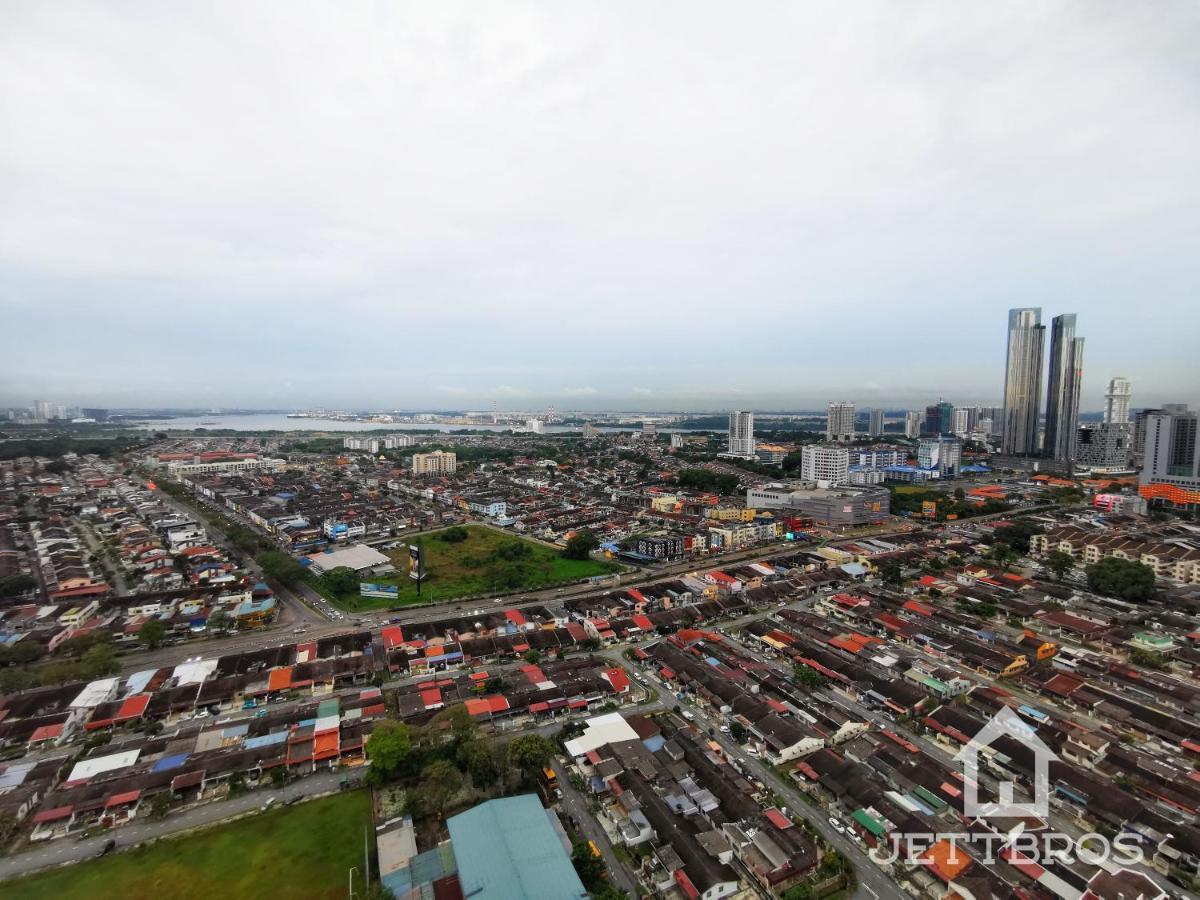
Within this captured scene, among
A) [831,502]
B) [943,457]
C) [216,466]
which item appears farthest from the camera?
[943,457]

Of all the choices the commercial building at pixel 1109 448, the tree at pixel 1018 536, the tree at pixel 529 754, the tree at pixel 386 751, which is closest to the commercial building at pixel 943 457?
the commercial building at pixel 1109 448

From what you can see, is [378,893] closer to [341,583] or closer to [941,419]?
[341,583]

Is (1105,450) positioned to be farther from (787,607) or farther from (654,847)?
(654,847)

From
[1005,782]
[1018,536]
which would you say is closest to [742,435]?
[1018,536]

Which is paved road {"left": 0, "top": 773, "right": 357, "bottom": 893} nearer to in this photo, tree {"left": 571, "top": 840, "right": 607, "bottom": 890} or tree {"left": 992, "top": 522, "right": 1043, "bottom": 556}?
tree {"left": 571, "top": 840, "right": 607, "bottom": 890}

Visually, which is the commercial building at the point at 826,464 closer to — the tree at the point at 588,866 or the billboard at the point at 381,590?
the billboard at the point at 381,590

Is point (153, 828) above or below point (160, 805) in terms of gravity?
below

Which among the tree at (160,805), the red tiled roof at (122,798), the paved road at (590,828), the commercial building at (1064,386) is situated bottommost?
the paved road at (590,828)

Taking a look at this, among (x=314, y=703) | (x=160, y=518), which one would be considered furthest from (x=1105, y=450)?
(x=160, y=518)
